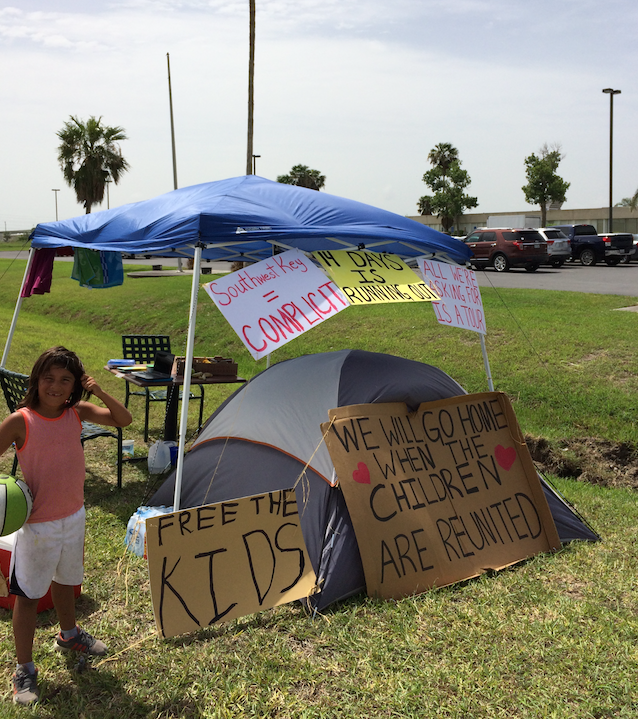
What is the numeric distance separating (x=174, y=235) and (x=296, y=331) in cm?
112

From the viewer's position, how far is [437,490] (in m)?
4.46

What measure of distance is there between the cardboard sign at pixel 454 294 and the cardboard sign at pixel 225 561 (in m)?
1.80

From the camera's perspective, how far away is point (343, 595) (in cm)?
395

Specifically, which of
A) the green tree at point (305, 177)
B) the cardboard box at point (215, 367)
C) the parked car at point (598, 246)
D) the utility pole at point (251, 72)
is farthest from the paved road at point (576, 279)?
the green tree at point (305, 177)

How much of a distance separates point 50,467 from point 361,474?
1881mm

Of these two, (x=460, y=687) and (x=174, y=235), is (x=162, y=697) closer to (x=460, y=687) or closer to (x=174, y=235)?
(x=460, y=687)

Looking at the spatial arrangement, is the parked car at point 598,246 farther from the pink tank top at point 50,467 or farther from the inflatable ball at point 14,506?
the inflatable ball at point 14,506

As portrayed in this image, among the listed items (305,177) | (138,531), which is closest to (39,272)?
(138,531)

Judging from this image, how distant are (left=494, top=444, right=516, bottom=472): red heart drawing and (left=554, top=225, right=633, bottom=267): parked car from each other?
22.9m

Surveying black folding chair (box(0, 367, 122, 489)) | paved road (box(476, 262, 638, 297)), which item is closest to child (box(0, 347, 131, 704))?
black folding chair (box(0, 367, 122, 489))

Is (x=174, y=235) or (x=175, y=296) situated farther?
(x=175, y=296)

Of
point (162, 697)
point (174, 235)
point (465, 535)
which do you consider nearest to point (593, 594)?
point (465, 535)

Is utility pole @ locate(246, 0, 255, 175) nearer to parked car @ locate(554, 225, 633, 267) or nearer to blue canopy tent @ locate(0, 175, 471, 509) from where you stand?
parked car @ locate(554, 225, 633, 267)

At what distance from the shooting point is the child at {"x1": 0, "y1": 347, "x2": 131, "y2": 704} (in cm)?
297
